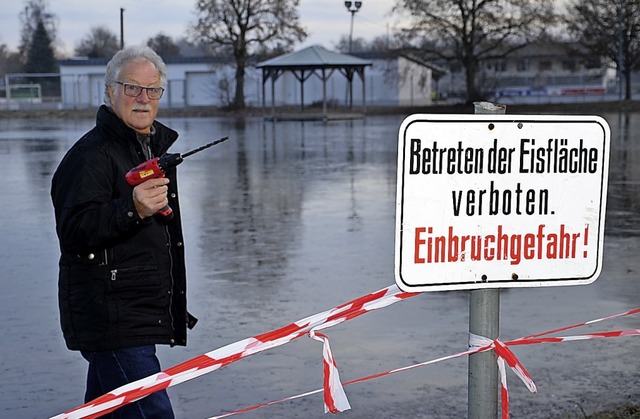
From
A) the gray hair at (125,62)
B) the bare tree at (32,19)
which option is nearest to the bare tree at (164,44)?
the bare tree at (32,19)

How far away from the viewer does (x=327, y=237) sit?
35.2 feet

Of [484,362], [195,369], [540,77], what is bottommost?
[195,369]

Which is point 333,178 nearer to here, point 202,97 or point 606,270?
point 606,270

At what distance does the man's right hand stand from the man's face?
49 cm

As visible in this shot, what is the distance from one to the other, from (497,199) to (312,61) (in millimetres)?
44303

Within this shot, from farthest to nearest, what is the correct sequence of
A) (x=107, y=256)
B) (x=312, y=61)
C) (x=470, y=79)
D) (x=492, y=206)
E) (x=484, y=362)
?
(x=470, y=79)
(x=312, y=61)
(x=107, y=256)
(x=484, y=362)
(x=492, y=206)

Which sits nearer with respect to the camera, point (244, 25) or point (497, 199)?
point (497, 199)

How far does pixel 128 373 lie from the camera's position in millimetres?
3543

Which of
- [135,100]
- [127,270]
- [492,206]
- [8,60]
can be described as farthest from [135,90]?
[8,60]

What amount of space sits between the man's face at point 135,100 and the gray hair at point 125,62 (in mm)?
18

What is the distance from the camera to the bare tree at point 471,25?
2130 inches

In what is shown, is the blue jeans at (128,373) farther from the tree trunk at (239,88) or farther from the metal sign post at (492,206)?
the tree trunk at (239,88)

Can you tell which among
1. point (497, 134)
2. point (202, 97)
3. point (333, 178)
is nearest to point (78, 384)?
point (497, 134)

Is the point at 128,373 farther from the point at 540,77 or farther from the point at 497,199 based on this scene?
the point at 540,77
